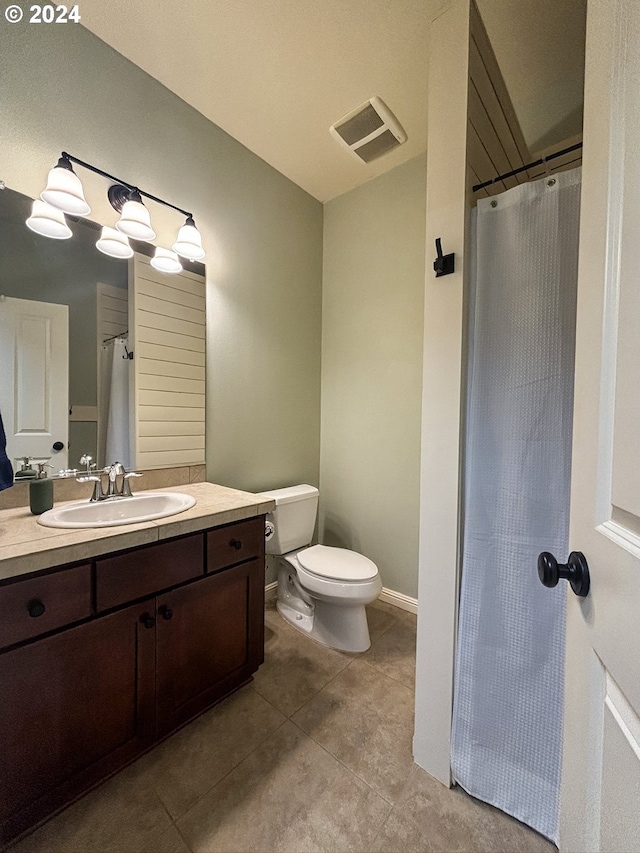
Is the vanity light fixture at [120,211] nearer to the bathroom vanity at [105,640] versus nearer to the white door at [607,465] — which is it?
the bathroom vanity at [105,640]

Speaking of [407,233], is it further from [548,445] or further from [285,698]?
[285,698]

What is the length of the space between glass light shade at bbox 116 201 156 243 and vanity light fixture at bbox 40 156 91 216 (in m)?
0.16

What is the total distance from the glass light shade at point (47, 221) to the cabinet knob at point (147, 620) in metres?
1.45

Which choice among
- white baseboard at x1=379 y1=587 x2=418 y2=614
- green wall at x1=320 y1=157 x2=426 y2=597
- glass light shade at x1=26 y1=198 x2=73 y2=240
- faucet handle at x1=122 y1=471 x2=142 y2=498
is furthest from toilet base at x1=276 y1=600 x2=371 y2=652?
glass light shade at x1=26 y1=198 x2=73 y2=240

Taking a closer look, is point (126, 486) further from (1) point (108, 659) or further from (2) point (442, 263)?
(2) point (442, 263)

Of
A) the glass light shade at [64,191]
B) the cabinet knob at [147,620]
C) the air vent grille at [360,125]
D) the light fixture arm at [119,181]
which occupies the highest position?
the air vent grille at [360,125]

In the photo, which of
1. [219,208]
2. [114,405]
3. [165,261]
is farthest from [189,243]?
[114,405]

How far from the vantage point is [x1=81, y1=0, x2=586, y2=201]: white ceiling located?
1.31 m

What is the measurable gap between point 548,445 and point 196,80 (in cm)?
216

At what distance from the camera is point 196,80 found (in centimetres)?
157

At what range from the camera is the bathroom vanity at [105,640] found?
881 mm

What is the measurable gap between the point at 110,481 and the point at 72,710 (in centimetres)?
76

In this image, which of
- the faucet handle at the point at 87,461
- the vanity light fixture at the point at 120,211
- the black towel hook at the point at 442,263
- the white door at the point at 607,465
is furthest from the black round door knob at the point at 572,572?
the vanity light fixture at the point at 120,211

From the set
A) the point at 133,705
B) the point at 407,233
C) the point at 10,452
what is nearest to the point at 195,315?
the point at 10,452
